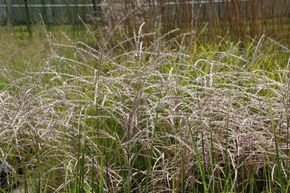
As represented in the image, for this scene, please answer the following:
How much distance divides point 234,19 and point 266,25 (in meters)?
0.33

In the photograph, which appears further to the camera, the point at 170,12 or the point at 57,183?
the point at 170,12

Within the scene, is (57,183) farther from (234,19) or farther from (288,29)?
(288,29)

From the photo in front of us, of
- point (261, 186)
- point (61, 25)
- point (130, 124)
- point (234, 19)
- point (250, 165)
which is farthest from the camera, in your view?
point (61, 25)

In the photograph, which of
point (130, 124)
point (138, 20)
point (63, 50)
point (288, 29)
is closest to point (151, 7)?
point (138, 20)

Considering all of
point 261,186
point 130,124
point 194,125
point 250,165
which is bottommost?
point 261,186

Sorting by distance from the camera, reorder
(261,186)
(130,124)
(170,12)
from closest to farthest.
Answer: (130,124)
(261,186)
(170,12)

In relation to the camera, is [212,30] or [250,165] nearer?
[250,165]

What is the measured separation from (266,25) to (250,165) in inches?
108

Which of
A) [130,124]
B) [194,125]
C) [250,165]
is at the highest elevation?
[130,124]

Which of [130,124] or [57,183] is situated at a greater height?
[130,124]

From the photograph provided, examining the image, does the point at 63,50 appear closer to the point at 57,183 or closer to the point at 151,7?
the point at 151,7

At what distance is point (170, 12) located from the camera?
4242 mm

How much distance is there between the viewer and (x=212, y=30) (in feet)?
13.5

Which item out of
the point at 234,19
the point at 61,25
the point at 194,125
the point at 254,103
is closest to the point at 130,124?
the point at 194,125
